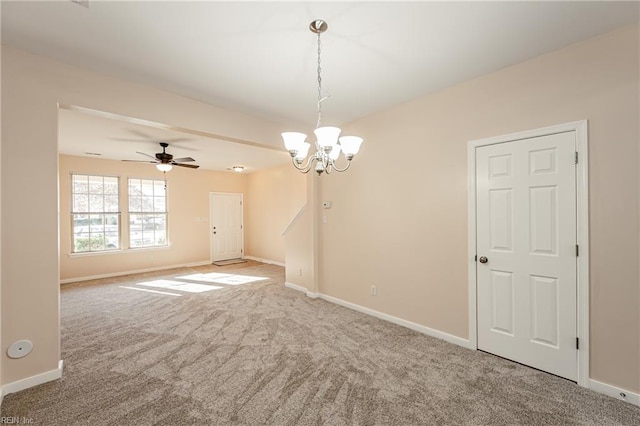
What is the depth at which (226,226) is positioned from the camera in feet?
27.7

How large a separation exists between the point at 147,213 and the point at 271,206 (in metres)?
3.14

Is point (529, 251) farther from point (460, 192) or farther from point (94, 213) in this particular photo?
point (94, 213)

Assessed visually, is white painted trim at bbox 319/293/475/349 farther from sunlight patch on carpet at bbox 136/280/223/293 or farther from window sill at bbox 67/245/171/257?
window sill at bbox 67/245/171/257

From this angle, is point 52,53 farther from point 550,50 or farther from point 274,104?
point 550,50

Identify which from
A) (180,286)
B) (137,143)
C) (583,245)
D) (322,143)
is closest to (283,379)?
(322,143)

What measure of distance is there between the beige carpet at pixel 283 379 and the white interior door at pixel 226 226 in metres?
4.30

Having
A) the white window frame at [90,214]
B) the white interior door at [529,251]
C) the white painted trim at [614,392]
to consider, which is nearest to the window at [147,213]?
the white window frame at [90,214]

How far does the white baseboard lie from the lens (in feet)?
7.31

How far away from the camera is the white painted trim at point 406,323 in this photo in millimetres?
3016

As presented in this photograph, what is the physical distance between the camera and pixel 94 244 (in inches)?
246

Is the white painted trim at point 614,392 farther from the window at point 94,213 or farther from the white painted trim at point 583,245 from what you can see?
the window at point 94,213

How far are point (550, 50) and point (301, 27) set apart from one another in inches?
85.0

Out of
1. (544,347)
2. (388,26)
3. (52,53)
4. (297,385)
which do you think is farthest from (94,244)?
(544,347)

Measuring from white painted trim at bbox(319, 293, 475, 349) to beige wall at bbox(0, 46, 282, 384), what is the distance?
3.26 metres
